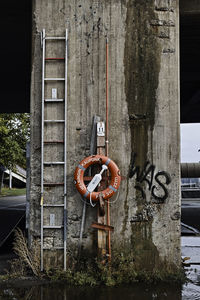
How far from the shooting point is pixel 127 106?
5309mm

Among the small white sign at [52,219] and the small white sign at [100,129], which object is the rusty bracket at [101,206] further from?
the small white sign at [100,129]

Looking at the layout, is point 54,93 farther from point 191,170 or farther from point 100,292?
point 191,170

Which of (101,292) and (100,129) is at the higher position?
(100,129)

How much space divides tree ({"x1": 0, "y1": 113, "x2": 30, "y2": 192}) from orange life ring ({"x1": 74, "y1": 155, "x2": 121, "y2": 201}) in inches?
513

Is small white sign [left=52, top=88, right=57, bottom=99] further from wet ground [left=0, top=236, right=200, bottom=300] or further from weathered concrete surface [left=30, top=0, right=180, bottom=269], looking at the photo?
wet ground [left=0, top=236, right=200, bottom=300]

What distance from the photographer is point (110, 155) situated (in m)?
5.27

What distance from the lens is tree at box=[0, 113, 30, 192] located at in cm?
1798

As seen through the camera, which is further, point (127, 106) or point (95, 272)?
point (127, 106)

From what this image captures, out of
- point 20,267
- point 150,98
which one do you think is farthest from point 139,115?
point 20,267

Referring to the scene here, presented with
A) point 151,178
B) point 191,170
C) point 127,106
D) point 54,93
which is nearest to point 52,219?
point 151,178

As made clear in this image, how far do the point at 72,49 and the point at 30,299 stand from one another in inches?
140

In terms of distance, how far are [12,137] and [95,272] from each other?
1447 cm

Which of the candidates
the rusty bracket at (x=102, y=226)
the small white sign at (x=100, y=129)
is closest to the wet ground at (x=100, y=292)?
the rusty bracket at (x=102, y=226)

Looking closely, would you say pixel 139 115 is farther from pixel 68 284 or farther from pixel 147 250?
pixel 68 284
